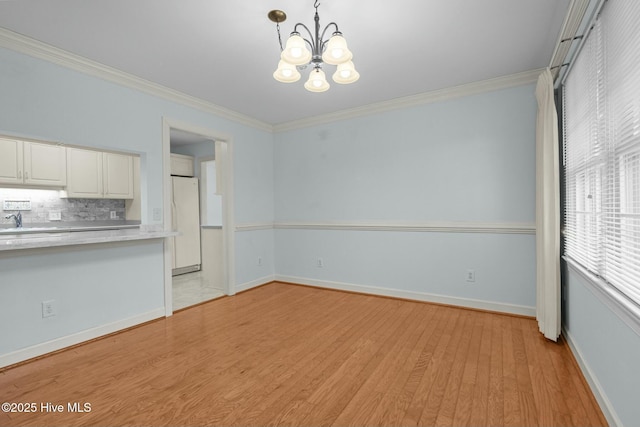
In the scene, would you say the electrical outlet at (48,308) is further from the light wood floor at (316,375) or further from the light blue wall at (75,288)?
the light wood floor at (316,375)

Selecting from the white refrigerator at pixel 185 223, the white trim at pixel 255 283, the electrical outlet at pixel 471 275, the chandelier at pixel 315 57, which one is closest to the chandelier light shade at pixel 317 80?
the chandelier at pixel 315 57

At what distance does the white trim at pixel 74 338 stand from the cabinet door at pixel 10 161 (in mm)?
2431

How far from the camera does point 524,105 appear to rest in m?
3.17

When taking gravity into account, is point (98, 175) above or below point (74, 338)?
above

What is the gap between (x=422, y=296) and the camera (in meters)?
3.75

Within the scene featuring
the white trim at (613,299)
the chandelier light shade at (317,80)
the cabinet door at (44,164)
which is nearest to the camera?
the white trim at (613,299)

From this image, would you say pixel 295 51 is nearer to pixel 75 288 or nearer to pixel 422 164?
pixel 422 164

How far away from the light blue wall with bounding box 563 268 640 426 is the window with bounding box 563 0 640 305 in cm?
18

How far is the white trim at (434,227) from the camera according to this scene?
10.6 ft

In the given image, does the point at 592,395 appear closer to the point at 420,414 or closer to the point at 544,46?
the point at 420,414

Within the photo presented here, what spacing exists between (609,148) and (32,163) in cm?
578

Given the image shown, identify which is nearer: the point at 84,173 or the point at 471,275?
the point at 471,275

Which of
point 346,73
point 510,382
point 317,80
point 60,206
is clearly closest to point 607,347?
point 510,382

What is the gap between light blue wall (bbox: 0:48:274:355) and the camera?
235 centimetres
